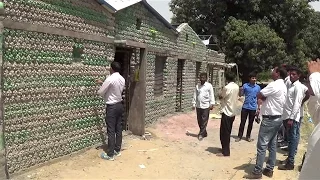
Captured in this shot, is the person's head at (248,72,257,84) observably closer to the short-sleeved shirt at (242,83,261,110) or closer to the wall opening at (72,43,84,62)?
the short-sleeved shirt at (242,83,261,110)

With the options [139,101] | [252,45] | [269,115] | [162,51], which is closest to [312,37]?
[252,45]

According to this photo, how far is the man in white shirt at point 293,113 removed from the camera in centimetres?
658

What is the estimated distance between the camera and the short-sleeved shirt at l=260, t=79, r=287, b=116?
590 centimetres

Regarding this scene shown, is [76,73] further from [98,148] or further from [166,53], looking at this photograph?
[166,53]

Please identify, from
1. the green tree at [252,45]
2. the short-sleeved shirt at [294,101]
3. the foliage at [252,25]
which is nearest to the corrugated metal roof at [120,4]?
the short-sleeved shirt at [294,101]

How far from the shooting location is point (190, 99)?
14516mm

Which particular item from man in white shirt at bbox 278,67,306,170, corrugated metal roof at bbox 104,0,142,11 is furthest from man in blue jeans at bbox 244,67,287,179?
corrugated metal roof at bbox 104,0,142,11

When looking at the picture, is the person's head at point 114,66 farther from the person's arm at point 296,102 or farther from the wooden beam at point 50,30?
the person's arm at point 296,102

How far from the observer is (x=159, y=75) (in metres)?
11.4

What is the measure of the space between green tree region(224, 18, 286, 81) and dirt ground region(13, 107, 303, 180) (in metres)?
13.7

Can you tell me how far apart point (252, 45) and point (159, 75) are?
1237cm

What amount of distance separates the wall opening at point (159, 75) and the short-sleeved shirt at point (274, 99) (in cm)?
541

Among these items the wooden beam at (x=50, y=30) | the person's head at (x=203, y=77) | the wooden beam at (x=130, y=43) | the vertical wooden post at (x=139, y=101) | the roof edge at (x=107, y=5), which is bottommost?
the vertical wooden post at (x=139, y=101)

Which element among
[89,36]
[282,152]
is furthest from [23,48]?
[282,152]
